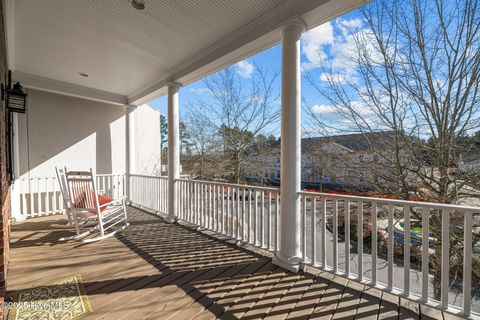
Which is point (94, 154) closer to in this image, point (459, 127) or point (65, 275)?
point (65, 275)

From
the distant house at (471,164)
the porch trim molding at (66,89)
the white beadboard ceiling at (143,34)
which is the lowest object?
the distant house at (471,164)

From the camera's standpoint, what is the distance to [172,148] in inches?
166

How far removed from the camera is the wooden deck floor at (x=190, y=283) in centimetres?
176

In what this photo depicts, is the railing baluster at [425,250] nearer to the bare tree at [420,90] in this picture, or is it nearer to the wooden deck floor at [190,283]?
the wooden deck floor at [190,283]

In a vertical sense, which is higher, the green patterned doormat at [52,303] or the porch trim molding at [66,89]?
the porch trim molding at [66,89]

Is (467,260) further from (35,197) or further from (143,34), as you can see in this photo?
(35,197)

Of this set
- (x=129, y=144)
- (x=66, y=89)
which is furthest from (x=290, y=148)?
(x=66, y=89)

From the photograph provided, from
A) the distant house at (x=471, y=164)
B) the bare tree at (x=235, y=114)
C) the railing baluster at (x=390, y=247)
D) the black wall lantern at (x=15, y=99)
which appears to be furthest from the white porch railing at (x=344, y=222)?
the bare tree at (x=235, y=114)

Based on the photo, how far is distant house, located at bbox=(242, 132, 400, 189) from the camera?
364 cm

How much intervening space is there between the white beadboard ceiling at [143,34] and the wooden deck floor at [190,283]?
268 centimetres

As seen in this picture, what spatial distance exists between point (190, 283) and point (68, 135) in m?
5.09

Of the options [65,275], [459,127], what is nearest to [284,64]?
[459,127]

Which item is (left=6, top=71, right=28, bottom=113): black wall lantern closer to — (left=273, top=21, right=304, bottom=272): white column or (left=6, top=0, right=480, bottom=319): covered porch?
(left=6, top=0, right=480, bottom=319): covered porch

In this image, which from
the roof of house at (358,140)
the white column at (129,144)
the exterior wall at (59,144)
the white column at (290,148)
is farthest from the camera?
the white column at (129,144)
